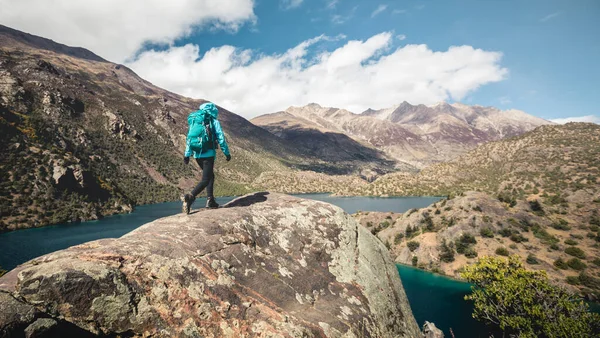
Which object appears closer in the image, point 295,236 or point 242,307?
point 242,307

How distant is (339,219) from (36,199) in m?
140

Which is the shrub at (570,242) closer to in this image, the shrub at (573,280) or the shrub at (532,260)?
the shrub at (532,260)

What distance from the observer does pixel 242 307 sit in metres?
6.21

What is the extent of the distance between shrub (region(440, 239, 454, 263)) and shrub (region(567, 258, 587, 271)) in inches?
873

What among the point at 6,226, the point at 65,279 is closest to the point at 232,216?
the point at 65,279

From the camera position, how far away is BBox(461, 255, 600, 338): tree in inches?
961

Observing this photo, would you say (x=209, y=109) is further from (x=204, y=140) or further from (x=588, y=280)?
(x=588, y=280)

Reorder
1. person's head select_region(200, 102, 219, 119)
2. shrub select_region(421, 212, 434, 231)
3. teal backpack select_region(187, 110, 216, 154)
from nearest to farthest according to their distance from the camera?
teal backpack select_region(187, 110, 216, 154) → person's head select_region(200, 102, 219, 119) → shrub select_region(421, 212, 434, 231)

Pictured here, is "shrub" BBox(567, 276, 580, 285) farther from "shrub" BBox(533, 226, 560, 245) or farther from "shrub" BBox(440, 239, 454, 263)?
"shrub" BBox(440, 239, 454, 263)

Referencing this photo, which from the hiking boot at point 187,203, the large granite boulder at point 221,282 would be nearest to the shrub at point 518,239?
the large granite boulder at point 221,282

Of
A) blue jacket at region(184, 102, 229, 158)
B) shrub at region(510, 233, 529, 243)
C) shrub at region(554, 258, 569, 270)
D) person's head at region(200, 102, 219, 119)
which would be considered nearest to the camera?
blue jacket at region(184, 102, 229, 158)

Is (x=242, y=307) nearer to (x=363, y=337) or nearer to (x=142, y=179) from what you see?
(x=363, y=337)

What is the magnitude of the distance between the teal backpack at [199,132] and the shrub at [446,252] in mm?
76220

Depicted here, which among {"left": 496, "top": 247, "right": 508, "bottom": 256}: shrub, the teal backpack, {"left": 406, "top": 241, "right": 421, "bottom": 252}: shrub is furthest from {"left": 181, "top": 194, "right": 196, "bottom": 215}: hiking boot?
{"left": 406, "top": 241, "right": 421, "bottom": 252}: shrub
